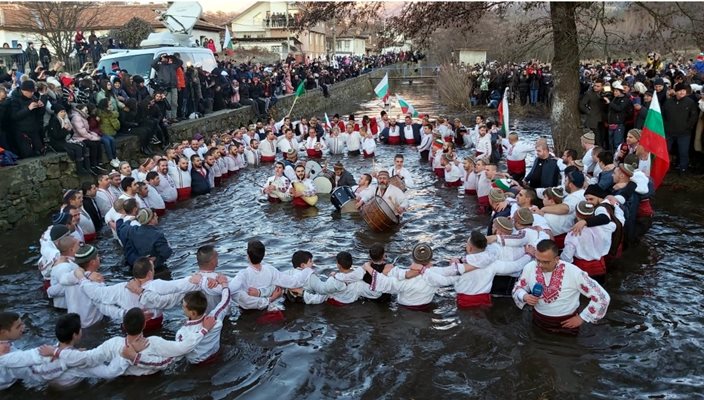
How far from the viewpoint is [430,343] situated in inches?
234

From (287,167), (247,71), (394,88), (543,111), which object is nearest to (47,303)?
(287,167)

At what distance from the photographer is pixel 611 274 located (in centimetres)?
757

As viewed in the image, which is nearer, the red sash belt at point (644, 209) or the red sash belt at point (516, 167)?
the red sash belt at point (644, 209)

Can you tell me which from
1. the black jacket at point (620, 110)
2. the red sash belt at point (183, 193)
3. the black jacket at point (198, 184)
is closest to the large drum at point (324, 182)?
the black jacket at point (198, 184)

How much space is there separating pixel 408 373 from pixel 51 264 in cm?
470

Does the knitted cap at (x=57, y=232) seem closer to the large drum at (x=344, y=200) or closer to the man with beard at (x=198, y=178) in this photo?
the large drum at (x=344, y=200)

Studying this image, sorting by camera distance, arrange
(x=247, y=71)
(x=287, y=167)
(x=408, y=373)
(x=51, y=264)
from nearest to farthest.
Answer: (x=408, y=373), (x=51, y=264), (x=287, y=167), (x=247, y=71)

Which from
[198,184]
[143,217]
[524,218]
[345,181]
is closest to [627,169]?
[524,218]

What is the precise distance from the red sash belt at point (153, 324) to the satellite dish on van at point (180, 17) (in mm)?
18440

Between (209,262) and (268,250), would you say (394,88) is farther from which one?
(209,262)

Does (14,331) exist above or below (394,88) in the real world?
below

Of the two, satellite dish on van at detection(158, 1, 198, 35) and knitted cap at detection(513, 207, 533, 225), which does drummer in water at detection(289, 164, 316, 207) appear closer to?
knitted cap at detection(513, 207, 533, 225)

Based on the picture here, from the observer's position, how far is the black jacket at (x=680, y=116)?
1086 cm

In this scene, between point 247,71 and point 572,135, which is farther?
point 247,71
